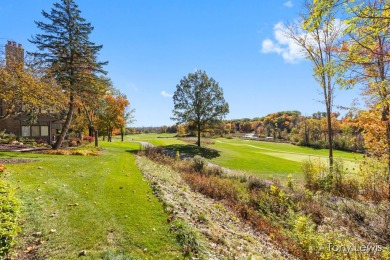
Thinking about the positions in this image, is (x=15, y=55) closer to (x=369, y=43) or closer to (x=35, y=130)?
(x=35, y=130)

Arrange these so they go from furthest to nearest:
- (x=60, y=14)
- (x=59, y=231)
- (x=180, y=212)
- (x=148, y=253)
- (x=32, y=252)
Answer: (x=60, y=14) < (x=180, y=212) < (x=59, y=231) < (x=148, y=253) < (x=32, y=252)

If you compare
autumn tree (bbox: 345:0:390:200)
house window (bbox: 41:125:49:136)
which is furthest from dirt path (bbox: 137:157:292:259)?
house window (bbox: 41:125:49:136)

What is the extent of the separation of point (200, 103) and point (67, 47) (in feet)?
64.9

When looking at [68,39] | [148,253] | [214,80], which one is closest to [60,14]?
[68,39]

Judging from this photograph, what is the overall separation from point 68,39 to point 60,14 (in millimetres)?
1908

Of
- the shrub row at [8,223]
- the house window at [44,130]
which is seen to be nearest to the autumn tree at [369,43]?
the shrub row at [8,223]

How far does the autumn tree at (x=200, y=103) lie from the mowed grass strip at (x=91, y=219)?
25.9 metres

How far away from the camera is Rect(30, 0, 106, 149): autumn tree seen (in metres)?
17.5

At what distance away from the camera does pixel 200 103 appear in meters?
34.2

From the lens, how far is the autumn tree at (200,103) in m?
34.2

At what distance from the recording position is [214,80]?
3469cm

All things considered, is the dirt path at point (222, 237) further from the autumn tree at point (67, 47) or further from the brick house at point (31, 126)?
the brick house at point (31, 126)

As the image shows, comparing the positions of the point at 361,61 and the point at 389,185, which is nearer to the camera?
the point at 361,61

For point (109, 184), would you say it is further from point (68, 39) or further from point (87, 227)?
point (68, 39)
